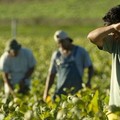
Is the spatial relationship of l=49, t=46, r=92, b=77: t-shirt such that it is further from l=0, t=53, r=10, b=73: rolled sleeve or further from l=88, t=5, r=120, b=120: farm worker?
l=88, t=5, r=120, b=120: farm worker

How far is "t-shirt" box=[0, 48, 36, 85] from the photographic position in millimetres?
11070

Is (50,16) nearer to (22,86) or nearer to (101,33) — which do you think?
(22,86)

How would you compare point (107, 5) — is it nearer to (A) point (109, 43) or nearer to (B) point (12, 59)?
(B) point (12, 59)

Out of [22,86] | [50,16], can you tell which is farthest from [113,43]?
[50,16]

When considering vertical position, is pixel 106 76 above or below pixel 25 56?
below

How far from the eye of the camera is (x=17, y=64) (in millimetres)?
11148

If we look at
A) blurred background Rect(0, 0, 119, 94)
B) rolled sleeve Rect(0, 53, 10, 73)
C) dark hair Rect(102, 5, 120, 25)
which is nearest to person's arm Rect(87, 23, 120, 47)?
dark hair Rect(102, 5, 120, 25)

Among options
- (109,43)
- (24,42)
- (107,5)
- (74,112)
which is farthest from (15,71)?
(107,5)

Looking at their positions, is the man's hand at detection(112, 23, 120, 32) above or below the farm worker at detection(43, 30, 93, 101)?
above

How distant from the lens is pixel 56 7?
6869cm

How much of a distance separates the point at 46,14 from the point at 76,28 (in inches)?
376

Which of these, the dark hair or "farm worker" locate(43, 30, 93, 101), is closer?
the dark hair

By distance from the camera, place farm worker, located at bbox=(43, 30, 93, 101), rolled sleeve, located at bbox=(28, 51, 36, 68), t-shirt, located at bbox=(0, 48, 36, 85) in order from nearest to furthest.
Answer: farm worker, located at bbox=(43, 30, 93, 101) < t-shirt, located at bbox=(0, 48, 36, 85) < rolled sleeve, located at bbox=(28, 51, 36, 68)

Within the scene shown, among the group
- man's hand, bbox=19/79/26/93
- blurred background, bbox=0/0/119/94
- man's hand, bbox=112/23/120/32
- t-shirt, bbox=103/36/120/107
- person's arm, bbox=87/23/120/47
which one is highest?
man's hand, bbox=112/23/120/32
